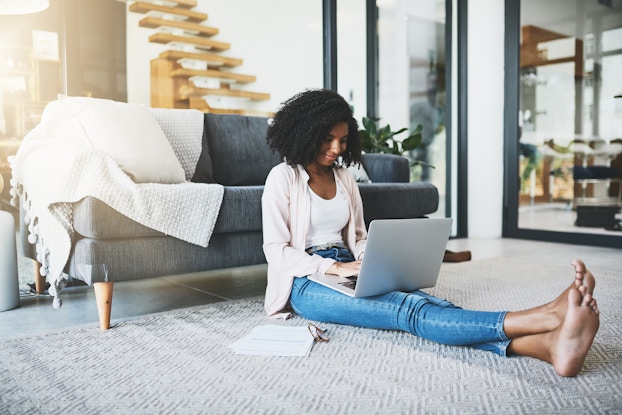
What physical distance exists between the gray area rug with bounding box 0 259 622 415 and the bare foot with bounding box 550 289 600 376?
5 cm

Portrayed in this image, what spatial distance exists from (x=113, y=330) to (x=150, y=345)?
249mm

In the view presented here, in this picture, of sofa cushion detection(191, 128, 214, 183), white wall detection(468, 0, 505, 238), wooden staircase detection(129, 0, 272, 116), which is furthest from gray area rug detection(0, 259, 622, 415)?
white wall detection(468, 0, 505, 238)

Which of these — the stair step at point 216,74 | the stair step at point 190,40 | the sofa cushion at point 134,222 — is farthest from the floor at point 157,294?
the stair step at point 190,40

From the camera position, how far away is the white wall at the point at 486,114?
14.2 feet

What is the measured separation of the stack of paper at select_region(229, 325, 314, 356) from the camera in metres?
1.53

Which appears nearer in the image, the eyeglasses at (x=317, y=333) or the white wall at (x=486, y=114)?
the eyeglasses at (x=317, y=333)

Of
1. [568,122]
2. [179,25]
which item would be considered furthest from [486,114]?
[179,25]

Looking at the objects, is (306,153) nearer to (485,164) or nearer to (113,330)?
(113,330)

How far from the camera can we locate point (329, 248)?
1887mm

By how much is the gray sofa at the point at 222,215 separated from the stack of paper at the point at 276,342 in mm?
469

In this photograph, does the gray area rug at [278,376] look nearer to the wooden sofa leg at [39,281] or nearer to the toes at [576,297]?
the toes at [576,297]

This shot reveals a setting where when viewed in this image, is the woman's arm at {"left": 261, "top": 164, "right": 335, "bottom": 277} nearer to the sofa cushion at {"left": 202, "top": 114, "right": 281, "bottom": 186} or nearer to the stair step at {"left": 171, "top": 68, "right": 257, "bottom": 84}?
the sofa cushion at {"left": 202, "top": 114, "right": 281, "bottom": 186}

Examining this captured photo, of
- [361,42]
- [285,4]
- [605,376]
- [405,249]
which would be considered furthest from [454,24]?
[605,376]

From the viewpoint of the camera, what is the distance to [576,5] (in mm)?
4043
